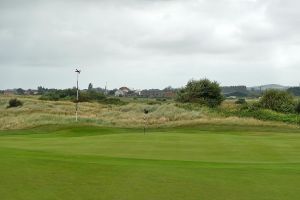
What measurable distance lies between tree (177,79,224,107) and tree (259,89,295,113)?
7.74 m

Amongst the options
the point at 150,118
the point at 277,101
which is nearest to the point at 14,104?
the point at 150,118

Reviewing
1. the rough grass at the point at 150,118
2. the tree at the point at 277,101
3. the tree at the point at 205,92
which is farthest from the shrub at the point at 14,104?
the tree at the point at 277,101

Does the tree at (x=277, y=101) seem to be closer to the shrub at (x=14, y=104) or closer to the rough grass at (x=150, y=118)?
the rough grass at (x=150, y=118)

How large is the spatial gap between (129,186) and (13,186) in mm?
2122

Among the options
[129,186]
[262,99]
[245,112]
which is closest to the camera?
[129,186]

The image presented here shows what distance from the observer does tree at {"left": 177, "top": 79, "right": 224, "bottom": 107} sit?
69938 millimetres

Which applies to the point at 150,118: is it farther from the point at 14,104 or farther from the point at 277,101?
the point at 14,104

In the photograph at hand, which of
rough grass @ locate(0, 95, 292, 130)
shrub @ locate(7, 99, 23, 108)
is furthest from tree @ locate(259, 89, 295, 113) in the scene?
shrub @ locate(7, 99, 23, 108)

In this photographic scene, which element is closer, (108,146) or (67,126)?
(108,146)

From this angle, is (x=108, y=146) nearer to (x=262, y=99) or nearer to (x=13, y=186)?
(x=13, y=186)

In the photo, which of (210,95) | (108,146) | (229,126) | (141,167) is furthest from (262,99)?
(141,167)

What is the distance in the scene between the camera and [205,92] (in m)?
70.5

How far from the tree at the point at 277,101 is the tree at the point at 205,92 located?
774cm

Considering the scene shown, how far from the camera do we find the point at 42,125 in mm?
41531
